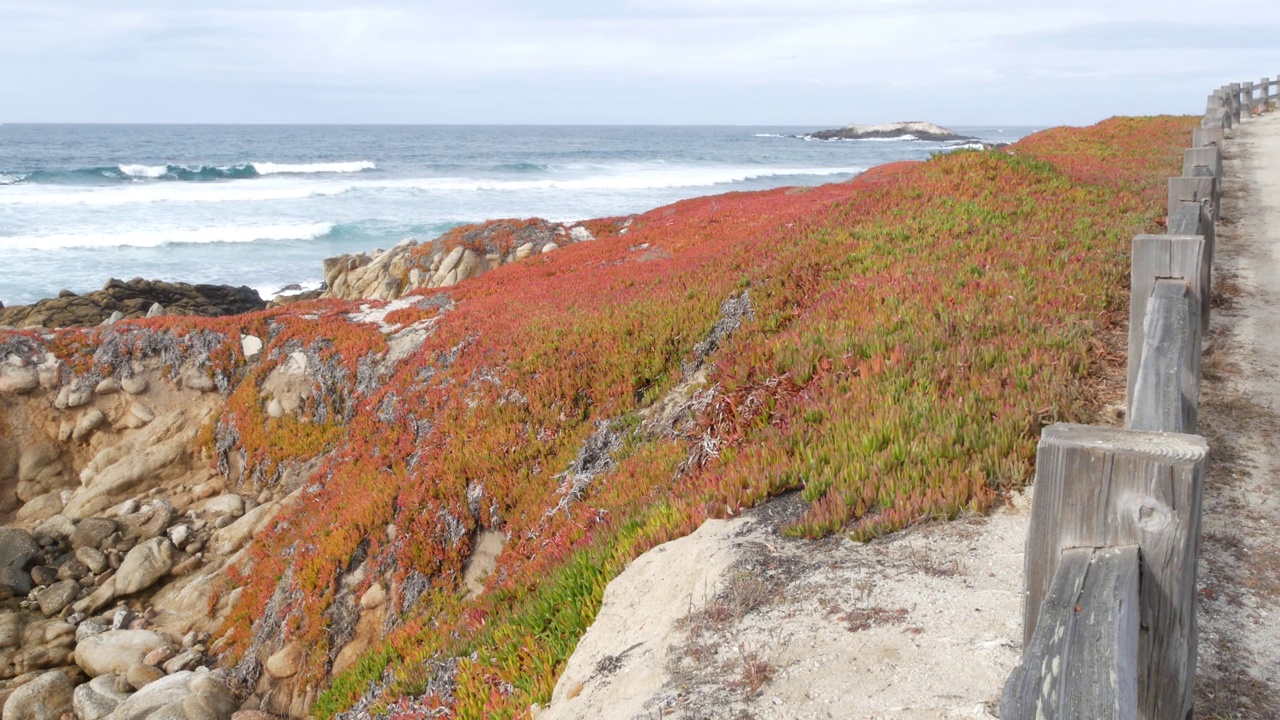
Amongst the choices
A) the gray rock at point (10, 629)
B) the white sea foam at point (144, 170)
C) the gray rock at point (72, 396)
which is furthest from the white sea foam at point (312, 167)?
the gray rock at point (10, 629)

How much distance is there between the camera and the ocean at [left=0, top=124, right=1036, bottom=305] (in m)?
40.2

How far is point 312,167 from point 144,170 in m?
15.7

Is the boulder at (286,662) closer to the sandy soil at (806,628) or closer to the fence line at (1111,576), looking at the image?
the sandy soil at (806,628)

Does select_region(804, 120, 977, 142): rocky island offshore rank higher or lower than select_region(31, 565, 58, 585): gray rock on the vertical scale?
higher

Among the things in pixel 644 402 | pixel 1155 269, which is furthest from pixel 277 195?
pixel 1155 269

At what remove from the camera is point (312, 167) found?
3410 inches

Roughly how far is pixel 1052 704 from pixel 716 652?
2.41 metres

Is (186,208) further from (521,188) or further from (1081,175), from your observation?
(1081,175)

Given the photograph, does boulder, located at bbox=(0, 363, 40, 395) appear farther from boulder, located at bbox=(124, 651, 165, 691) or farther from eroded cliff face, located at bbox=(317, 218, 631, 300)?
eroded cliff face, located at bbox=(317, 218, 631, 300)

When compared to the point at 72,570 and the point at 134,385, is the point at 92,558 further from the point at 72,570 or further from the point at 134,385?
the point at 134,385

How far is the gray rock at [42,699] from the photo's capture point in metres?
9.88

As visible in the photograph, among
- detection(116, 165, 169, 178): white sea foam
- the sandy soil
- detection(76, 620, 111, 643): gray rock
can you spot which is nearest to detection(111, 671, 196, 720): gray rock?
detection(76, 620, 111, 643): gray rock

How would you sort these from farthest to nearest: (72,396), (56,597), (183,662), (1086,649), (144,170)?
(144,170) < (72,396) < (56,597) < (183,662) < (1086,649)

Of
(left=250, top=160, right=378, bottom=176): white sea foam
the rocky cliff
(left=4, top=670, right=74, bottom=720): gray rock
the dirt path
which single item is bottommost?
(left=4, top=670, right=74, bottom=720): gray rock
